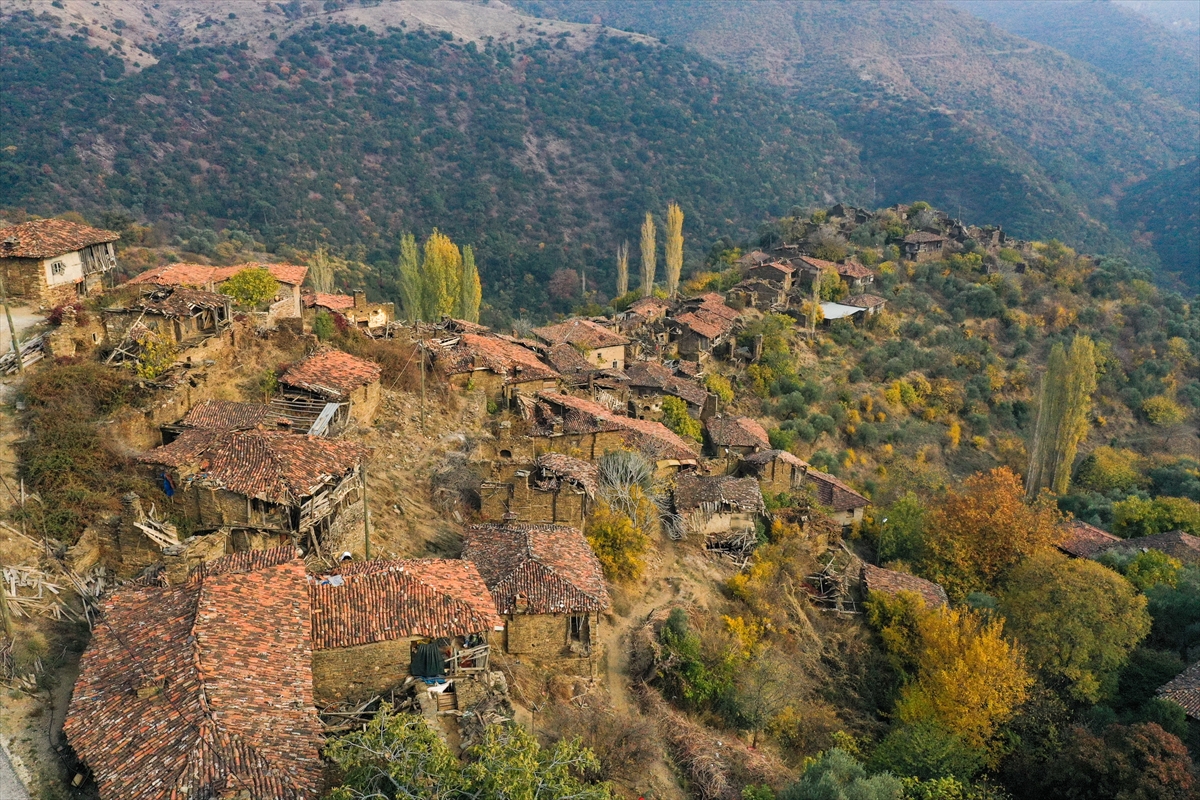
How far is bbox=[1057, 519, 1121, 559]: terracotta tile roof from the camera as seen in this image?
29312 millimetres

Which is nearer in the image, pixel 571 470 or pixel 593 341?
pixel 571 470

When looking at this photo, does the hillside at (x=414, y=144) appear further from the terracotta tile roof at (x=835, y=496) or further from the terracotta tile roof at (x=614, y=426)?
the terracotta tile roof at (x=835, y=496)

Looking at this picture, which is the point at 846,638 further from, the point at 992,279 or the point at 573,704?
the point at 992,279

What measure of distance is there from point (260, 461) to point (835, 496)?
2156 centimetres

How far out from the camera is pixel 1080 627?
2033 cm

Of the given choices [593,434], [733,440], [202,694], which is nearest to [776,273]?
[733,440]

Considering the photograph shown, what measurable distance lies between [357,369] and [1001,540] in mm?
21059

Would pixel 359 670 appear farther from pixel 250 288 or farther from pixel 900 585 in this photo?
pixel 900 585

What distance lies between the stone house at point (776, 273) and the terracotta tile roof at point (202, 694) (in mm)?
45273

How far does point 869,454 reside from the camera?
41.2 meters

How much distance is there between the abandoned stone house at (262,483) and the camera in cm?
1513

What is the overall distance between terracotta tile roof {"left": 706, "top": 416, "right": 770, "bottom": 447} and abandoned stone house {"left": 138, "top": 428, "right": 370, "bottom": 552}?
17.7 meters

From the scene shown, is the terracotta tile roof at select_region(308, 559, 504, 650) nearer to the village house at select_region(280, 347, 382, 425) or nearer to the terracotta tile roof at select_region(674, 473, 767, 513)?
the village house at select_region(280, 347, 382, 425)

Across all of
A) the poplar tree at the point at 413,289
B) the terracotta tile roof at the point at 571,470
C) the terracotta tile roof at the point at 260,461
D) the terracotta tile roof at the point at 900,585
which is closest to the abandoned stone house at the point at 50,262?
the terracotta tile roof at the point at 260,461
